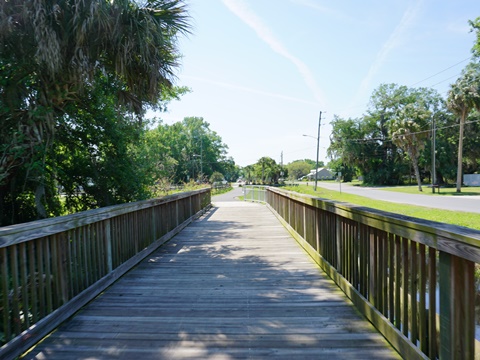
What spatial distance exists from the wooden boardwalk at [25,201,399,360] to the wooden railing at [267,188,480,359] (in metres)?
0.21

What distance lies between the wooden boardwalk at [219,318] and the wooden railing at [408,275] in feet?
0.68

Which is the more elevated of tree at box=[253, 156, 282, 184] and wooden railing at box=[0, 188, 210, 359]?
tree at box=[253, 156, 282, 184]

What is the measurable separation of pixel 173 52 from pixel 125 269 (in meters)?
3.89

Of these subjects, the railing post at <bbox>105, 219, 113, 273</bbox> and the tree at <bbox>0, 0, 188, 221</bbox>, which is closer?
the railing post at <bbox>105, 219, 113, 273</bbox>

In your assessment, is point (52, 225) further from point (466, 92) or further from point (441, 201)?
point (466, 92)

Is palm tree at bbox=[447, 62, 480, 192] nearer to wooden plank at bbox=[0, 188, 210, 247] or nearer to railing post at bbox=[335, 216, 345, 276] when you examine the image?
railing post at bbox=[335, 216, 345, 276]

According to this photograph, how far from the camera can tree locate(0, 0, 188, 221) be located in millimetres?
4402

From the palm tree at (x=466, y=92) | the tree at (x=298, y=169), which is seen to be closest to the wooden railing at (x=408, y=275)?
the palm tree at (x=466, y=92)

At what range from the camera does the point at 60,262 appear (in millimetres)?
2896

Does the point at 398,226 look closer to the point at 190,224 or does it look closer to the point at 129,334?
the point at 129,334

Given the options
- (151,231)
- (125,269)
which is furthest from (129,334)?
(151,231)

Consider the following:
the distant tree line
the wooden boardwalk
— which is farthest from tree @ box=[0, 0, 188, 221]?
the distant tree line

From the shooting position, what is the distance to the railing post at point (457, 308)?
166 cm

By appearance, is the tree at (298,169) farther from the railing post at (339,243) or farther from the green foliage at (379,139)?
the railing post at (339,243)
